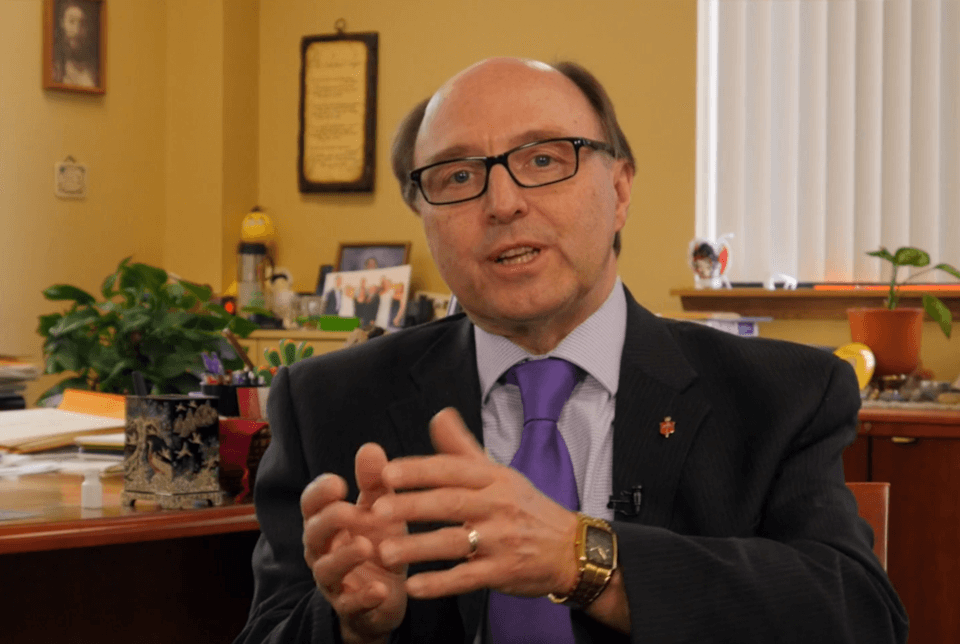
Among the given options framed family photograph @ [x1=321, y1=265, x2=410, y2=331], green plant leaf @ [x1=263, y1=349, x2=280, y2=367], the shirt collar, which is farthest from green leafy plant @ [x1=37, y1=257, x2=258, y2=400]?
framed family photograph @ [x1=321, y1=265, x2=410, y2=331]

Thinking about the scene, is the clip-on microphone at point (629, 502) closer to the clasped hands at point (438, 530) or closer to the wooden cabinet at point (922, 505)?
the clasped hands at point (438, 530)

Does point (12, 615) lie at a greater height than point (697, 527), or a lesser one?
lesser

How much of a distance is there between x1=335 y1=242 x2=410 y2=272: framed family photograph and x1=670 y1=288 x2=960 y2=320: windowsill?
121 cm

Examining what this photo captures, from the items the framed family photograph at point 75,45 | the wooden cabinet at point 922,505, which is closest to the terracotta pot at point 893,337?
the wooden cabinet at point 922,505

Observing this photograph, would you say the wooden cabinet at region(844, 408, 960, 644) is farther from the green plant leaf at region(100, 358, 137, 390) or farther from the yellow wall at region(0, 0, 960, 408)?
the green plant leaf at region(100, 358, 137, 390)

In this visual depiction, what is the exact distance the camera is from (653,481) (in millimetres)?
1187

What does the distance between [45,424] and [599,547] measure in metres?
1.40

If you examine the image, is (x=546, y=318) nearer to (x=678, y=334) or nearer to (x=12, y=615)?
(x=678, y=334)

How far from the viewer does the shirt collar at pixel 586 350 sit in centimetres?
128

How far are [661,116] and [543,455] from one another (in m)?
3.28

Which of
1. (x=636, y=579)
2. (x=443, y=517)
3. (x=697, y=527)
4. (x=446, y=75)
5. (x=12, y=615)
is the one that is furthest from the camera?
(x=446, y=75)

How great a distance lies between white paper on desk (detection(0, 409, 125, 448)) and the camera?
1.92 meters

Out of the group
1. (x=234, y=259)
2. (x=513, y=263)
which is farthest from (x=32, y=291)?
(x=513, y=263)

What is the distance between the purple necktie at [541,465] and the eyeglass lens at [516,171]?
0.22 meters
